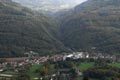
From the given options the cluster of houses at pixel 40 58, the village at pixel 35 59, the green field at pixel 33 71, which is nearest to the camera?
the green field at pixel 33 71

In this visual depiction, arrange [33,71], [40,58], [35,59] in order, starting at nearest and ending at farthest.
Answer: [33,71], [35,59], [40,58]

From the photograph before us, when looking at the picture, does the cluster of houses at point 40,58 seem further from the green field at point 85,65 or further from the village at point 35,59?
Answer: the green field at point 85,65

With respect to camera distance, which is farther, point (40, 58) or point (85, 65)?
point (40, 58)

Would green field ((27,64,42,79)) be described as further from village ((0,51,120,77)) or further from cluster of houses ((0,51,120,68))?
cluster of houses ((0,51,120,68))

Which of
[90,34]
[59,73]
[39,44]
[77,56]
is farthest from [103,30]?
[59,73]

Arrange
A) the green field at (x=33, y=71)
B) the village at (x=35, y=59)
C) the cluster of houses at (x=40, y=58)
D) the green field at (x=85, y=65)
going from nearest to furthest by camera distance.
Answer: the green field at (x=33, y=71)
the green field at (x=85, y=65)
the village at (x=35, y=59)
the cluster of houses at (x=40, y=58)

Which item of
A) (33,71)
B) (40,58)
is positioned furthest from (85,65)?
(40,58)

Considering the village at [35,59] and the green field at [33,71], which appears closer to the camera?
the green field at [33,71]

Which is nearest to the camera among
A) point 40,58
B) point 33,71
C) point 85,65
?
point 33,71

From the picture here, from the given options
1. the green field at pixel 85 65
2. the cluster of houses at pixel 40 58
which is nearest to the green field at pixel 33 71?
the cluster of houses at pixel 40 58

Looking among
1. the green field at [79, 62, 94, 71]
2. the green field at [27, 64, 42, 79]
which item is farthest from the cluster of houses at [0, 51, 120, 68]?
the green field at [79, 62, 94, 71]

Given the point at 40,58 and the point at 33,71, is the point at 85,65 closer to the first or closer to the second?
the point at 33,71
